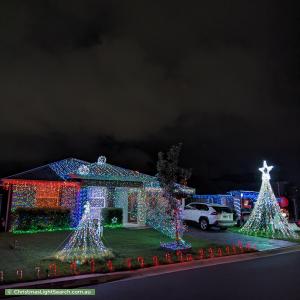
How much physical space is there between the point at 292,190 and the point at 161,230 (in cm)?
1901

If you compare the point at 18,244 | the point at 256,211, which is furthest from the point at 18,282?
the point at 256,211

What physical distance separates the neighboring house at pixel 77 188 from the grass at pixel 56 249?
2337 millimetres

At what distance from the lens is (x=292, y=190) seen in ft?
104

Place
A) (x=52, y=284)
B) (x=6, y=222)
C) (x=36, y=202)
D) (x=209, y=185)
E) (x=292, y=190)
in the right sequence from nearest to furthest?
(x=52, y=284), (x=6, y=222), (x=36, y=202), (x=292, y=190), (x=209, y=185)

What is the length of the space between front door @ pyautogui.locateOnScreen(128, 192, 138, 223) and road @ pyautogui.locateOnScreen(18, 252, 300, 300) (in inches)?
495

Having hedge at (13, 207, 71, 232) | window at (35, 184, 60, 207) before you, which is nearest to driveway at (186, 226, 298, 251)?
hedge at (13, 207, 71, 232)

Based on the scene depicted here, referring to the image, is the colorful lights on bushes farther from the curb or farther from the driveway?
the driveway

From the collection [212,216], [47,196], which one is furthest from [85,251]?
[212,216]

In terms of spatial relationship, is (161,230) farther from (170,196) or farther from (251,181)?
(251,181)

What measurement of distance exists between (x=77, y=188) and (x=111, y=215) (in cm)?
264

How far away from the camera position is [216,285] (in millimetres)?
7590

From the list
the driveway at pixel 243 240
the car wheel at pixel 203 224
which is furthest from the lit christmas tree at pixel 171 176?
the car wheel at pixel 203 224

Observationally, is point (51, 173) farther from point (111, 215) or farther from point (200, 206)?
point (200, 206)

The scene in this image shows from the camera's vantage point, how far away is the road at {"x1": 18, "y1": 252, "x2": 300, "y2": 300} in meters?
6.76
